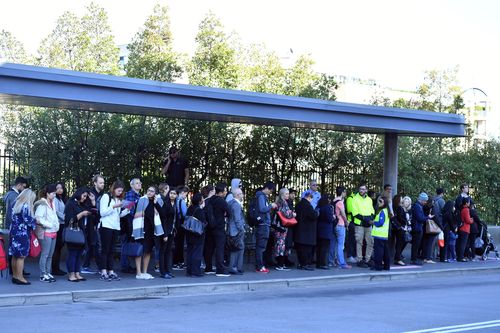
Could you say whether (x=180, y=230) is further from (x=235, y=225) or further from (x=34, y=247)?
(x=34, y=247)

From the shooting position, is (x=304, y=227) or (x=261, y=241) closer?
(x=261, y=241)

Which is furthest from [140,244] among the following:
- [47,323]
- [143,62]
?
[143,62]

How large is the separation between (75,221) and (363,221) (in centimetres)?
744

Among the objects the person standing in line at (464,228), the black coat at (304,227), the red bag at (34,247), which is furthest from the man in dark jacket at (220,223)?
the person standing in line at (464,228)

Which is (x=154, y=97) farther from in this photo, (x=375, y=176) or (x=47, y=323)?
(x=375, y=176)

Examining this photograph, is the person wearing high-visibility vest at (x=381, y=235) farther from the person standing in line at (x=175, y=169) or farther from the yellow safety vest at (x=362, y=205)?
the person standing in line at (x=175, y=169)

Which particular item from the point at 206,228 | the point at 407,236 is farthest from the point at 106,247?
the point at 407,236

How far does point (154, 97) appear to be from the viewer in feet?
53.6

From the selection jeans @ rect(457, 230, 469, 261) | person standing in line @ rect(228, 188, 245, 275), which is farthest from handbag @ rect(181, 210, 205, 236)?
jeans @ rect(457, 230, 469, 261)

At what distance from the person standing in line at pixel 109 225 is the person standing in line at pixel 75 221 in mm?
310

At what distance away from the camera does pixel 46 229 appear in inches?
557

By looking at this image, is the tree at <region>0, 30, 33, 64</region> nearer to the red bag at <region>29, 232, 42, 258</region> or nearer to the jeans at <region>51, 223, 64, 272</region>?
the jeans at <region>51, 223, 64, 272</region>

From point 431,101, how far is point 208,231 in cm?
2781

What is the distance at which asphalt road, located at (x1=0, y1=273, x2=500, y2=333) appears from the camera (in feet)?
34.2
